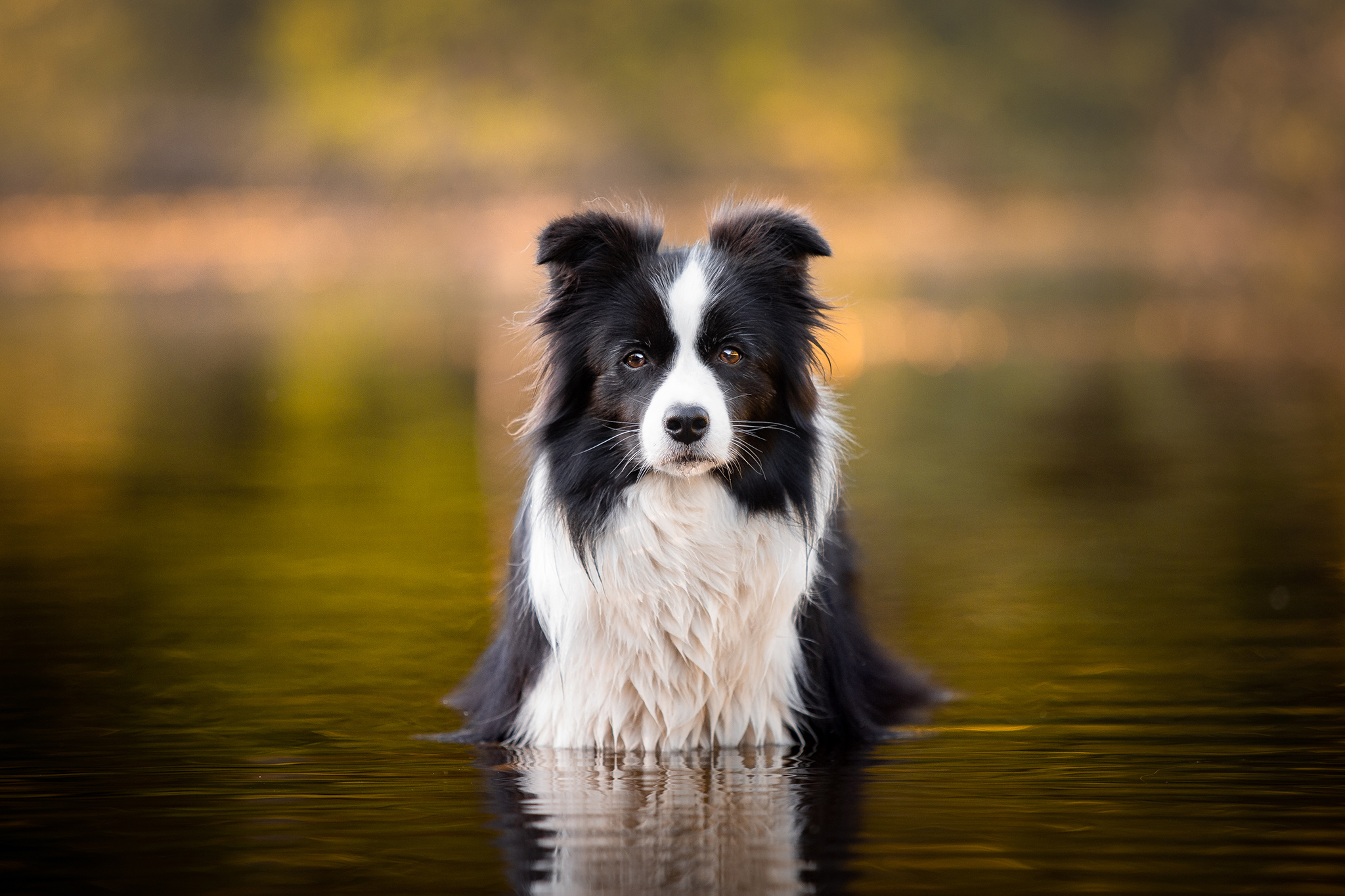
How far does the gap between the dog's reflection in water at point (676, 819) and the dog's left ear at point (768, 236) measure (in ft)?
5.48

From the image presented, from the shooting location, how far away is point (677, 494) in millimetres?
5566

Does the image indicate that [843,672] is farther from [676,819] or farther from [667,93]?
[667,93]

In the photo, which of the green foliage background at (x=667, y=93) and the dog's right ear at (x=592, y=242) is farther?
Answer: the green foliage background at (x=667, y=93)

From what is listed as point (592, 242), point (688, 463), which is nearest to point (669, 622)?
point (688, 463)

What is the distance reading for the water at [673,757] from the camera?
15.6 feet

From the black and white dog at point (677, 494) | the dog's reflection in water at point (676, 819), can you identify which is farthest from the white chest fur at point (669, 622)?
the dog's reflection in water at point (676, 819)

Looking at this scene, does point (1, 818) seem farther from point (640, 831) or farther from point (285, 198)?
point (285, 198)

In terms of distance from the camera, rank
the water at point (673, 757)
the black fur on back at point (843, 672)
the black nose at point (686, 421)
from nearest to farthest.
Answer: the water at point (673, 757), the black nose at point (686, 421), the black fur on back at point (843, 672)

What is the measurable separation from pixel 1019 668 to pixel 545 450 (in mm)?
2552

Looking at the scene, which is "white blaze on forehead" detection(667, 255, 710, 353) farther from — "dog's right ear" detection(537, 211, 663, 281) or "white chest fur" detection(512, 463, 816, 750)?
"white chest fur" detection(512, 463, 816, 750)

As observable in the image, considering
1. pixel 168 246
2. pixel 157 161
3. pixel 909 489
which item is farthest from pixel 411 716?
pixel 157 161

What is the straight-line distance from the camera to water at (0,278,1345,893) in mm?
4762

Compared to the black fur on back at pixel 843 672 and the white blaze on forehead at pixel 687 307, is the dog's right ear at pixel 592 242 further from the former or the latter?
the black fur on back at pixel 843 672

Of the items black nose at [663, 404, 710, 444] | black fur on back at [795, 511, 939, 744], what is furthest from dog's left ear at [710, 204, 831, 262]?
black fur on back at [795, 511, 939, 744]
